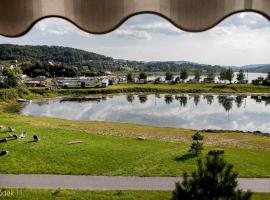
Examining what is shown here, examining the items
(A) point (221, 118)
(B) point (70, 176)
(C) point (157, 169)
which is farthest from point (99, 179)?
(A) point (221, 118)

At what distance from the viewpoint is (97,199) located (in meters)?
3.97

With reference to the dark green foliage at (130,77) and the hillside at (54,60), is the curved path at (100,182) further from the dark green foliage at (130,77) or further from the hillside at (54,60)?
the hillside at (54,60)

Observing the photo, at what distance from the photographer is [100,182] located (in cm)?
484

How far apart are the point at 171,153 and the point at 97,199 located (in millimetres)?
2836

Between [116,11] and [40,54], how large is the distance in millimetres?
59524

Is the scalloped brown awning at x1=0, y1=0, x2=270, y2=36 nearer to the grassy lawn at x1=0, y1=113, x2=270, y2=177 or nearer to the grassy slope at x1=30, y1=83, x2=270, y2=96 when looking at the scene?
the grassy lawn at x1=0, y1=113, x2=270, y2=177

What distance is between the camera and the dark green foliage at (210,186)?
56.5 inches

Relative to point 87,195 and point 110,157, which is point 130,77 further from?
point 87,195

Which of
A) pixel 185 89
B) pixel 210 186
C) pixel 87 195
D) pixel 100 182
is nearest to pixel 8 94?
pixel 185 89

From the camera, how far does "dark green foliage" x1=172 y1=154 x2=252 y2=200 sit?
143cm

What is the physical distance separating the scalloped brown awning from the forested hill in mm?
53842

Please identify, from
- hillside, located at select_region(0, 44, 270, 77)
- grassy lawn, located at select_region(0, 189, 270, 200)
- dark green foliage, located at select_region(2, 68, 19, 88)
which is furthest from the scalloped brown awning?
hillside, located at select_region(0, 44, 270, 77)

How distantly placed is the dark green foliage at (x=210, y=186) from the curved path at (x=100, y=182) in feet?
10.3

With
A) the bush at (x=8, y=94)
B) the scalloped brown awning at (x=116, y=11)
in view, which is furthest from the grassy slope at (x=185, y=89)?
the scalloped brown awning at (x=116, y=11)
